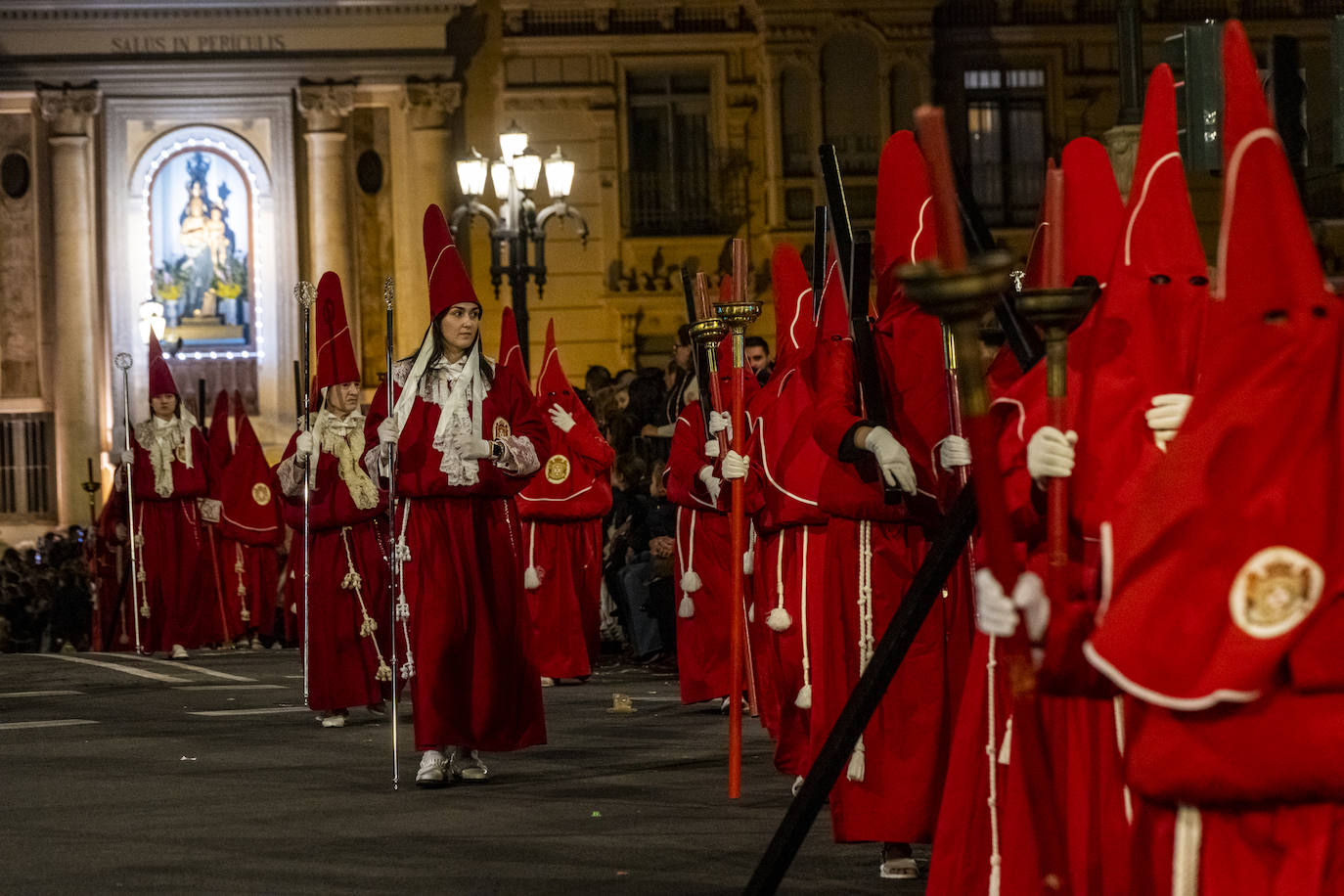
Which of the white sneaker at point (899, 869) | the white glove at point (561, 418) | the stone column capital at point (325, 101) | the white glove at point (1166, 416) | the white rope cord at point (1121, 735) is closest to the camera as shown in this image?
the white glove at point (1166, 416)

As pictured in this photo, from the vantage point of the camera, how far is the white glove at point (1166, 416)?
4.93 meters

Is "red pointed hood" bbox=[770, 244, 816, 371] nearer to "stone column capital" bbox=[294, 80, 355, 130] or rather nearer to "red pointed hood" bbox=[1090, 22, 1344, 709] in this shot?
"red pointed hood" bbox=[1090, 22, 1344, 709]

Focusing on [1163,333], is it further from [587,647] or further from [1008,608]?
[587,647]

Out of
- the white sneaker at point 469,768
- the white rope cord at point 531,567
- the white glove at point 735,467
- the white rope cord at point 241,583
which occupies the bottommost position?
the white sneaker at point 469,768

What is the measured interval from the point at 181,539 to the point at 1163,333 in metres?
16.1

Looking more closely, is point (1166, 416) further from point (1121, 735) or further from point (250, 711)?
point (250, 711)

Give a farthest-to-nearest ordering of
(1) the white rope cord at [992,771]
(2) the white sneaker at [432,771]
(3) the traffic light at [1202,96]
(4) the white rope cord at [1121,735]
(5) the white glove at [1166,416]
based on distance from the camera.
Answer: (3) the traffic light at [1202,96] < (2) the white sneaker at [432,771] < (1) the white rope cord at [992,771] < (4) the white rope cord at [1121,735] < (5) the white glove at [1166,416]

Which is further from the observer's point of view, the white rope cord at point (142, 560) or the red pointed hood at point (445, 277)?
the white rope cord at point (142, 560)

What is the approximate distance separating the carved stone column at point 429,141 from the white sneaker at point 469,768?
21618mm

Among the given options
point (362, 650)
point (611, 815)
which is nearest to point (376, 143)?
point (362, 650)

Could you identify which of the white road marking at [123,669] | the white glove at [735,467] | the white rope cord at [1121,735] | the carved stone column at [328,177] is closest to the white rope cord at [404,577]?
the white glove at [735,467]

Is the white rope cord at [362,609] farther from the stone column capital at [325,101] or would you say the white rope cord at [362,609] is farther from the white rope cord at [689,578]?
the stone column capital at [325,101]

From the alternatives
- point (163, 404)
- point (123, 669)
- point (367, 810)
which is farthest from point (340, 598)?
point (163, 404)

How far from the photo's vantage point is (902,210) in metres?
7.50
